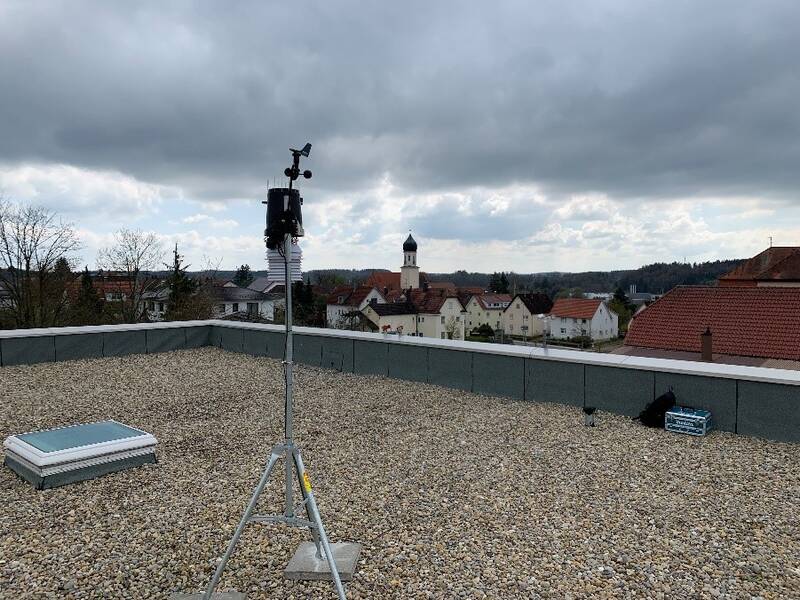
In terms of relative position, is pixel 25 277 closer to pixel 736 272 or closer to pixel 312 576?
pixel 312 576

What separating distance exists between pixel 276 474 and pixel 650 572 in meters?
3.35

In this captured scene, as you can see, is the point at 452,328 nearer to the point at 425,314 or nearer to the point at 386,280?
the point at 425,314

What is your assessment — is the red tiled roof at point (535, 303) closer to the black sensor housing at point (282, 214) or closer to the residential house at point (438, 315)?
the residential house at point (438, 315)

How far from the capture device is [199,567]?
141 inches

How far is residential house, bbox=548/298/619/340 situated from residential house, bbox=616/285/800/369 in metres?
35.1

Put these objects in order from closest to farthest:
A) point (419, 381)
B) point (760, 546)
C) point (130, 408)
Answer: point (760, 546) < point (130, 408) < point (419, 381)

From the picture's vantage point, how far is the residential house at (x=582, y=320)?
51.9 m

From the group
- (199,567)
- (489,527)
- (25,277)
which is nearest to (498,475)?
(489,527)

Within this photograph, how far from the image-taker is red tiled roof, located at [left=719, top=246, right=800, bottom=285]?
1350 inches

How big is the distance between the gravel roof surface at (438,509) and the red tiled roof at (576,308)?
47.2 metres

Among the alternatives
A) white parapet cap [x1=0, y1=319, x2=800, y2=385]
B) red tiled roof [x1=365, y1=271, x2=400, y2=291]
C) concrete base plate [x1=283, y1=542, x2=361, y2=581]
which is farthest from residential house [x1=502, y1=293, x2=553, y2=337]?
concrete base plate [x1=283, y1=542, x2=361, y2=581]

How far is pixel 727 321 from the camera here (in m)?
15.5

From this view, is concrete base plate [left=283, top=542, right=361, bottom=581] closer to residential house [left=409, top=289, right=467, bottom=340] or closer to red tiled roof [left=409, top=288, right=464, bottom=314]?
residential house [left=409, top=289, right=467, bottom=340]

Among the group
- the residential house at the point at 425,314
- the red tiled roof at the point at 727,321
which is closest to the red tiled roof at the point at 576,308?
the residential house at the point at 425,314
